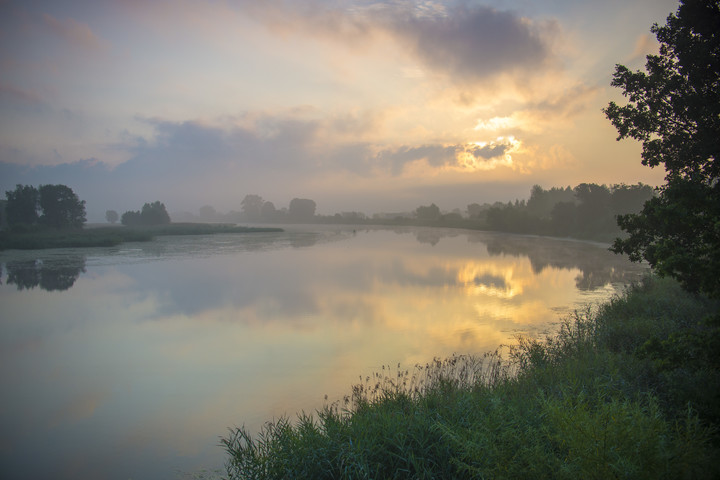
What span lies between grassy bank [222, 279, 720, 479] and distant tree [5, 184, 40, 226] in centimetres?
5423

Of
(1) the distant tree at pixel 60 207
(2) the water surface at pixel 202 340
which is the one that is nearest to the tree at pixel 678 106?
(2) the water surface at pixel 202 340

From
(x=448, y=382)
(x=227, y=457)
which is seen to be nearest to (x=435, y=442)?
(x=448, y=382)

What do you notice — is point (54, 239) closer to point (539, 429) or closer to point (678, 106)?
point (539, 429)

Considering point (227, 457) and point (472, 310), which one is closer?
point (227, 457)

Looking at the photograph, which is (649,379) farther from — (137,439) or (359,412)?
(137,439)

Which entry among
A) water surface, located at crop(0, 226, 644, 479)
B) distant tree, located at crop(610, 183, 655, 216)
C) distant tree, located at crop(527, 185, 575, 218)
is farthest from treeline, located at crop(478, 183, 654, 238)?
water surface, located at crop(0, 226, 644, 479)

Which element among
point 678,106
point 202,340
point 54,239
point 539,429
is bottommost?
point 202,340

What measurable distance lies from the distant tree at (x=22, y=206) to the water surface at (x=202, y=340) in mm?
28892

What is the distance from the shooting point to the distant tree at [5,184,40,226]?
4444 centimetres

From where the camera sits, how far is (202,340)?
11094 millimetres

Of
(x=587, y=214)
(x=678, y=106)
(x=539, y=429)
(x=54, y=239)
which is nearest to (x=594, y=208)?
(x=587, y=214)

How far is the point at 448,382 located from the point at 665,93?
9336 mm

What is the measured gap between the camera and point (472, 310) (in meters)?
14.0

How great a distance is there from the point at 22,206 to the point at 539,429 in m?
58.1
